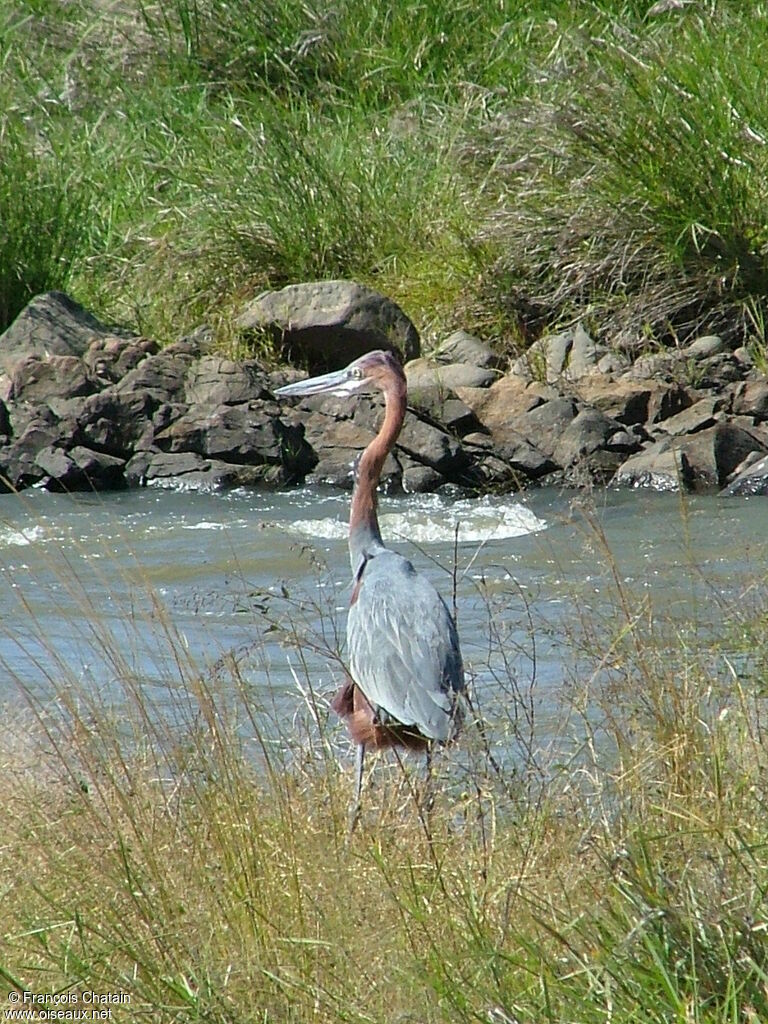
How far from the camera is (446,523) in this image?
9.28m

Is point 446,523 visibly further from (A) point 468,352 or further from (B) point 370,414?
(A) point 468,352

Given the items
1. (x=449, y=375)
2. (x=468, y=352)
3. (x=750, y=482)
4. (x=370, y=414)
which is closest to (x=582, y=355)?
(x=468, y=352)

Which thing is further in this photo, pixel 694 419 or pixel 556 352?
pixel 556 352

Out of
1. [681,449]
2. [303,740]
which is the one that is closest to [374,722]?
[303,740]

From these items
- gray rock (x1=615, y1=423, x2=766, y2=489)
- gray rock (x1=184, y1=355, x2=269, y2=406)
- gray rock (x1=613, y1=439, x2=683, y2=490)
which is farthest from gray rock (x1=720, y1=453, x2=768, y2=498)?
gray rock (x1=184, y1=355, x2=269, y2=406)

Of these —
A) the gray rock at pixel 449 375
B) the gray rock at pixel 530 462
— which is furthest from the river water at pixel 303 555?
the gray rock at pixel 449 375

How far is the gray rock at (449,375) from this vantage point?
35.1 ft

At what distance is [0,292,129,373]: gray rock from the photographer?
11.5 m

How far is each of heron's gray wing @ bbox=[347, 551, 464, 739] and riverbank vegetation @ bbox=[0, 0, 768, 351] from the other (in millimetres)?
6585

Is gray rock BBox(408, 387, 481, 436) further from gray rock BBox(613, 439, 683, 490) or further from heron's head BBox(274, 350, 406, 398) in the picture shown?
heron's head BBox(274, 350, 406, 398)

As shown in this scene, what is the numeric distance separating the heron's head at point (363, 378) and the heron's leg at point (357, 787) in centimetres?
168

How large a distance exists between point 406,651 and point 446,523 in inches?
187

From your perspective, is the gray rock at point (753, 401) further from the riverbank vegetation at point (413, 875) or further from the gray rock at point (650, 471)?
the riverbank vegetation at point (413, 875)

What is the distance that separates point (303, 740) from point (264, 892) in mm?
1448
